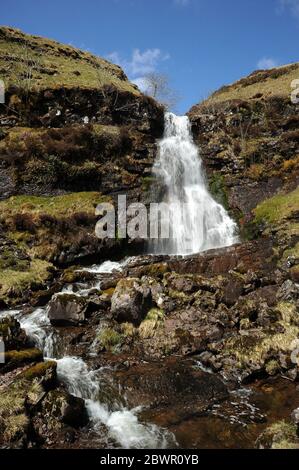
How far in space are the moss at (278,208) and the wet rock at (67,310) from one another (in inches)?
775

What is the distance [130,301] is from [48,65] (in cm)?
4382

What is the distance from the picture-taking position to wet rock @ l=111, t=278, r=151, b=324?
18891 mm

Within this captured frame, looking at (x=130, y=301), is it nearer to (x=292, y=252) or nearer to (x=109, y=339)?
(x=109, y=339)

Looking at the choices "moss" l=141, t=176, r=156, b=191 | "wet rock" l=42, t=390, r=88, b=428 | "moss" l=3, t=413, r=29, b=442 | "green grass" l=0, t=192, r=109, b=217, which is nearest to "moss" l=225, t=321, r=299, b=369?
"wet rock" l=42, t=390, r=88, b=428

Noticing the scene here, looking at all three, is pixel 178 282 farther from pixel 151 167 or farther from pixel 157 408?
pixel 151 167

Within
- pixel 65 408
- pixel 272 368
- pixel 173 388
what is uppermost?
pixel 272 368

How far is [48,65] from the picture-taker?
5262cm

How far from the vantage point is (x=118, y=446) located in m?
11.5

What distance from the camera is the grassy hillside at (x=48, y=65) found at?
45.6 m

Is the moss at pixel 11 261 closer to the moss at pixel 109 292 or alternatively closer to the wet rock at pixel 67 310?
the moss at pixel 109 292

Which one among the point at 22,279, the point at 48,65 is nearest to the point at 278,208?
the point at 22,279

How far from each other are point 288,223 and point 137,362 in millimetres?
20436

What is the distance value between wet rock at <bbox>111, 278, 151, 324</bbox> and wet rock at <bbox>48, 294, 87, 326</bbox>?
1579mm

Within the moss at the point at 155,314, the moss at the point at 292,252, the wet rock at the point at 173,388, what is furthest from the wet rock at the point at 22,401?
the moss at the point at 292,252
